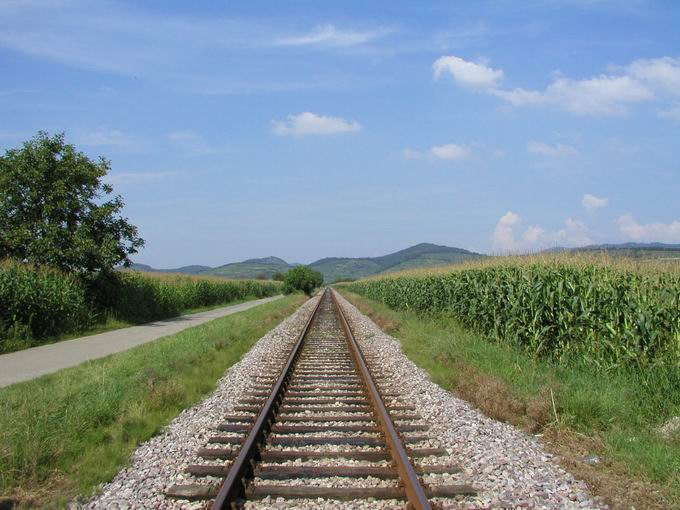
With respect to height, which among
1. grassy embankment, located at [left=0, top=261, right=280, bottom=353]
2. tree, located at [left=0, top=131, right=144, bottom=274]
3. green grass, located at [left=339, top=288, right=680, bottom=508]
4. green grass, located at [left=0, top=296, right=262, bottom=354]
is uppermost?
tree, located at [left=0, top=131, right=144, bottom=274]

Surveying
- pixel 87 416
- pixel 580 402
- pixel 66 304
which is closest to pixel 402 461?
pixel 580 402

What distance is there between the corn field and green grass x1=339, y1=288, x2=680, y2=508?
1.46ft

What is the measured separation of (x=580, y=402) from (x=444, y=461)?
7.85ft

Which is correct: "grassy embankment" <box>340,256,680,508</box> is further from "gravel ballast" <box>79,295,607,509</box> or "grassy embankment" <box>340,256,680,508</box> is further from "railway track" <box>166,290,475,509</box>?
"railway track" <box>166,290,475,509</box>

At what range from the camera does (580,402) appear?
720cm

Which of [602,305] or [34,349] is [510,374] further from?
[34,349]

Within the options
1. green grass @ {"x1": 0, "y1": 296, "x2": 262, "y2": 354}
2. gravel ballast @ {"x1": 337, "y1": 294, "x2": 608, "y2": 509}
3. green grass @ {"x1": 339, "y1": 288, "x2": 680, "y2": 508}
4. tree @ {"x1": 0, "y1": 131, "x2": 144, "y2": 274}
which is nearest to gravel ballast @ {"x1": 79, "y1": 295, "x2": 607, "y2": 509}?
gravel ballast @ {"x1": 337, "y1": 294, "x2": 608, "y2": 509}

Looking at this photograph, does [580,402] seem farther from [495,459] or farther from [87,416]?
[87,416]

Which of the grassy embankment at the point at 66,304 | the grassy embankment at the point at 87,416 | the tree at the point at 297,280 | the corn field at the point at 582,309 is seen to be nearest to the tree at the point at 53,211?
→ the grassy embankment at the point at 66,304

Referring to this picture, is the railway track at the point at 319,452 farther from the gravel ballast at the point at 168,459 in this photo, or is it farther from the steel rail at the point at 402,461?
the gravel ballast at the point at 168,459

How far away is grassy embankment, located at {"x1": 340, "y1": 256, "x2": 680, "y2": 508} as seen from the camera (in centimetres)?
571

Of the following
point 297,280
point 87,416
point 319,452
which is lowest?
point 319,452

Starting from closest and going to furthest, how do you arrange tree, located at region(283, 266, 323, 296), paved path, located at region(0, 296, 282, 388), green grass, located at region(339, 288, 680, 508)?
green grass, located at region(339, 288, 680, 508) → paved path, located at region(0, 296, 282, 388) → tree, located at region(283, 266, 323, 296)

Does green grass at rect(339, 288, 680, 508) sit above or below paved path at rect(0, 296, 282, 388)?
below
